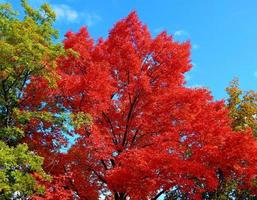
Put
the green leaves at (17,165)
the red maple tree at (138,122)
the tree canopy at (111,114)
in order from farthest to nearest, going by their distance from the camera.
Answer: the red maple tree at (138,122)
the tree canopy at (111,114)
the green leaves at (17,165)

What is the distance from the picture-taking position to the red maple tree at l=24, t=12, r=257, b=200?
→ 22.5 meters

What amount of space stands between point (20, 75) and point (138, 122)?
22.8ft

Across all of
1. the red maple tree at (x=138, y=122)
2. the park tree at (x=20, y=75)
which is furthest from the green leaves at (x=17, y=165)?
the red maple tree at (x=138, y=122)

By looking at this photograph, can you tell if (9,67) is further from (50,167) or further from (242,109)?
(242,109)

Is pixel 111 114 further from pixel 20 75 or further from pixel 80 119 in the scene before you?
pixel 20 75

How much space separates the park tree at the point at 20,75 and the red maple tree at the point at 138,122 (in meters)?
1.53

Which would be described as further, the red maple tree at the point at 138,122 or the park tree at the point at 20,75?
the red maple tree at the point at 138,122

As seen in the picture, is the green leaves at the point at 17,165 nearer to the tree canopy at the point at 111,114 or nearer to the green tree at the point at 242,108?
the tree canopy at the point at 111,114

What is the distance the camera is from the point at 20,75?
21.0m

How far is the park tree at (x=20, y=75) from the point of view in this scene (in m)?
18.2

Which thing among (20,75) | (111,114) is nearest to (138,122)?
(111,114)

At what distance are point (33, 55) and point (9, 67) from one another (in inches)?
47.0

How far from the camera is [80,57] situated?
2505cm

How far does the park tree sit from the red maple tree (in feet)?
5.01
